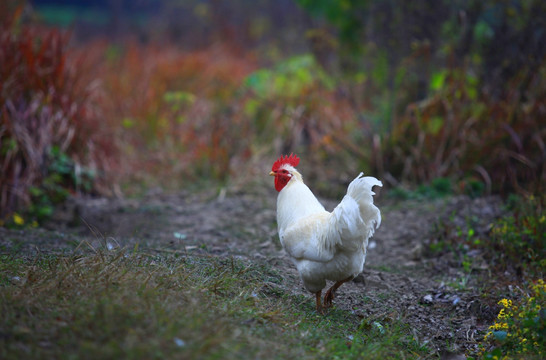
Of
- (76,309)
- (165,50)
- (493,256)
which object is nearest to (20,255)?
(76,309)

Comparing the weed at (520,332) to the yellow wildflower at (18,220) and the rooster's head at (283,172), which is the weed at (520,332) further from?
the yellow wildflower at (18,220)

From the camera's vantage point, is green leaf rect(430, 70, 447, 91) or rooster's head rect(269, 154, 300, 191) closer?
rooster's head rect(269, 154, 300, 191)

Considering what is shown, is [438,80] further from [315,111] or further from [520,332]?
[520,332]

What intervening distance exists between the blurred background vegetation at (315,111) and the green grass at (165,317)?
2916 millimetres

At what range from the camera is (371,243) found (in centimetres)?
537

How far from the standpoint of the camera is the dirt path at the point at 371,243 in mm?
3820

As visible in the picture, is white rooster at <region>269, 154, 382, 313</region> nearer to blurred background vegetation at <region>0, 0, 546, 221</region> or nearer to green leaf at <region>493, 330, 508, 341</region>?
green leaf at <region>493, 330, 508, 341</region>

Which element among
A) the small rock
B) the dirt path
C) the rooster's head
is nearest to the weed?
the dirt path

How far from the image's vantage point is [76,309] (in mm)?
2568

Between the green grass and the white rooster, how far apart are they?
328mm

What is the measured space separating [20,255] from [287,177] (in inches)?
86.4

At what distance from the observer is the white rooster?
3035mm

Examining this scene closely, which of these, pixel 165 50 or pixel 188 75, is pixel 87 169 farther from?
pixel 165 50

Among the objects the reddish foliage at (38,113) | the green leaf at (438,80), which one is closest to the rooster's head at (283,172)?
the reddish foliage at (38,113)
